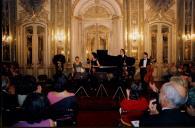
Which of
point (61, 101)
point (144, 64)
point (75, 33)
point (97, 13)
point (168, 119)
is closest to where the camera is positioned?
point (168, 119)

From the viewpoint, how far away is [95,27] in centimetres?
1855

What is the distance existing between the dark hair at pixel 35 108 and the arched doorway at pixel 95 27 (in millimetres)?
14535

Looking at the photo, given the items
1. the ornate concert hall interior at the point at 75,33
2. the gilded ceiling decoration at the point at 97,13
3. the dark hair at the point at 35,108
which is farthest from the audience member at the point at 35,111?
the gilded ceiling decoration at the point at 97,13

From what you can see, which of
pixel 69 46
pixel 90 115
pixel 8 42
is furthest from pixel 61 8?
pixel 90 115

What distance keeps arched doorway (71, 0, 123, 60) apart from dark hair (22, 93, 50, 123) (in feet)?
47.7

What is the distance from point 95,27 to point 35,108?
15287 millimetres

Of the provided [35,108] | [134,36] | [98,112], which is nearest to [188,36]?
[134,36]

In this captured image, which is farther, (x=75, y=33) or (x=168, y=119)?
(x=75, y=33)

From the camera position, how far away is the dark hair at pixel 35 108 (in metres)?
3.41

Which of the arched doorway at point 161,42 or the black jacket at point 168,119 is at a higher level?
the arched doorway at point 161,42

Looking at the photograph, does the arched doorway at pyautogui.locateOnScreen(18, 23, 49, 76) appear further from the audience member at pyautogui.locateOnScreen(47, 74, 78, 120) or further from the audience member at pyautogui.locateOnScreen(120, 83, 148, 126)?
the audience member at pyautogui.locateOnScreen(120, 83, 148, 126)

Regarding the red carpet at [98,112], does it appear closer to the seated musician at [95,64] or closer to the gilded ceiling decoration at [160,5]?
the seated musician at [95,64]

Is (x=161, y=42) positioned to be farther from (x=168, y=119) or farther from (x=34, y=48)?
(x=168, y=119)

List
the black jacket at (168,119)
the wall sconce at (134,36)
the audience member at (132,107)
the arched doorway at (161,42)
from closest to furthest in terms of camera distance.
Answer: the black jacket at (168,119), the audience member at (132,107), the wall sconce at (134,36), the arched doorway at (161,42)
